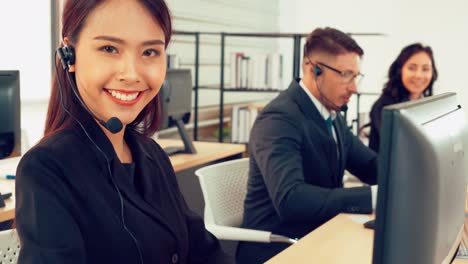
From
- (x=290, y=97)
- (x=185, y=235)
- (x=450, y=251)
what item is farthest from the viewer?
(x=290, y=97)

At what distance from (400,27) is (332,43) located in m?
4.14

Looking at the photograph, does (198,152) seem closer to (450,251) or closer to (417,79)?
(417,79)

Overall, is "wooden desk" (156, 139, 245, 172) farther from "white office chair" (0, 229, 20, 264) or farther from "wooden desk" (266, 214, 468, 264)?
"white office chair" (0, 229, 20, 264)

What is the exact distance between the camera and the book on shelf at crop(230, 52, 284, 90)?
506 centimetres

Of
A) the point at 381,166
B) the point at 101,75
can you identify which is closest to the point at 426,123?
the point at 381,166

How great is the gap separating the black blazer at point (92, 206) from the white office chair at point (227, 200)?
2.36ft

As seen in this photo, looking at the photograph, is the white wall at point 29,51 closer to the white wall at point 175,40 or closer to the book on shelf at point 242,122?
the white wall at point 175,40

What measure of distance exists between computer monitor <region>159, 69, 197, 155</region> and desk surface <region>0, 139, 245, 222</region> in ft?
0.28

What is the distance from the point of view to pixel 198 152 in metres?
3.79

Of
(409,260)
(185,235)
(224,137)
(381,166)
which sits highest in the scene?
(381,166)

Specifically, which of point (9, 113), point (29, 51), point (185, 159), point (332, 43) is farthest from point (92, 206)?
point (29, 51)

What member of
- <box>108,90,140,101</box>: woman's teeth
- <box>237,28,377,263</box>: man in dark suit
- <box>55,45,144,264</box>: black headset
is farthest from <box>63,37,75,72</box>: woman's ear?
<box>237,28,377,263</box>: man in dark suit

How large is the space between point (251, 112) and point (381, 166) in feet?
14.1

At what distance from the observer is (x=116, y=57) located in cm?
133
